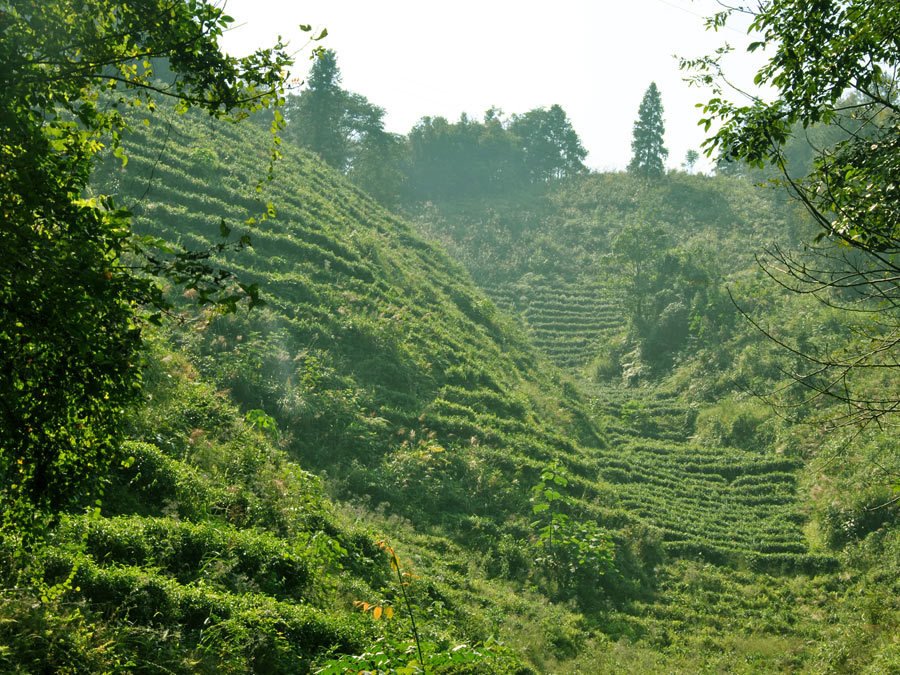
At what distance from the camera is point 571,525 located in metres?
11.9

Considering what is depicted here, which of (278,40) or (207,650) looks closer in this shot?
(278,40)

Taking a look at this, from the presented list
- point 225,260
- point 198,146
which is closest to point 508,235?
point 198,146

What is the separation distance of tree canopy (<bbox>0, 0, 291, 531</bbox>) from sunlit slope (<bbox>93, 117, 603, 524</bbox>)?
5036 millimetres

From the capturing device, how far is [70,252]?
3.14 m

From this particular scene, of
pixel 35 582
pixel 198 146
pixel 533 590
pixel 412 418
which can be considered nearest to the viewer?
pixel 35 582

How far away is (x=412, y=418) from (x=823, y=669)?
30.4ft

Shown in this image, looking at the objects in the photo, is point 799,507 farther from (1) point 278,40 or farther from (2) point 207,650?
(1) point 278,40

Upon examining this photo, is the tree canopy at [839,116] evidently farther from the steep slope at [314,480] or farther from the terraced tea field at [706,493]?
the terraced tea field at [706,493]

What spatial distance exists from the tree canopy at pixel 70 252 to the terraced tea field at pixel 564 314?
83.7 feet

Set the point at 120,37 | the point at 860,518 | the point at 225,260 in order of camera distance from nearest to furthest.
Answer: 1. the point at 120,37
2. the point at 860,518
3. the point at 225,260

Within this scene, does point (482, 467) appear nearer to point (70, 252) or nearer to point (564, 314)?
point (70, 252)

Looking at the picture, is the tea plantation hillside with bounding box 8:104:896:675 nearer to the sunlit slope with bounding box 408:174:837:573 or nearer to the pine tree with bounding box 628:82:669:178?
the sunlit slope with bounding box 408:174:837:573

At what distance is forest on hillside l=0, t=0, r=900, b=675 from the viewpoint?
11.9ft

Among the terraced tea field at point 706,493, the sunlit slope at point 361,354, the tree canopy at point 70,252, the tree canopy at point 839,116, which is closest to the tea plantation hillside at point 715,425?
the terraced tea field at point 706,493
